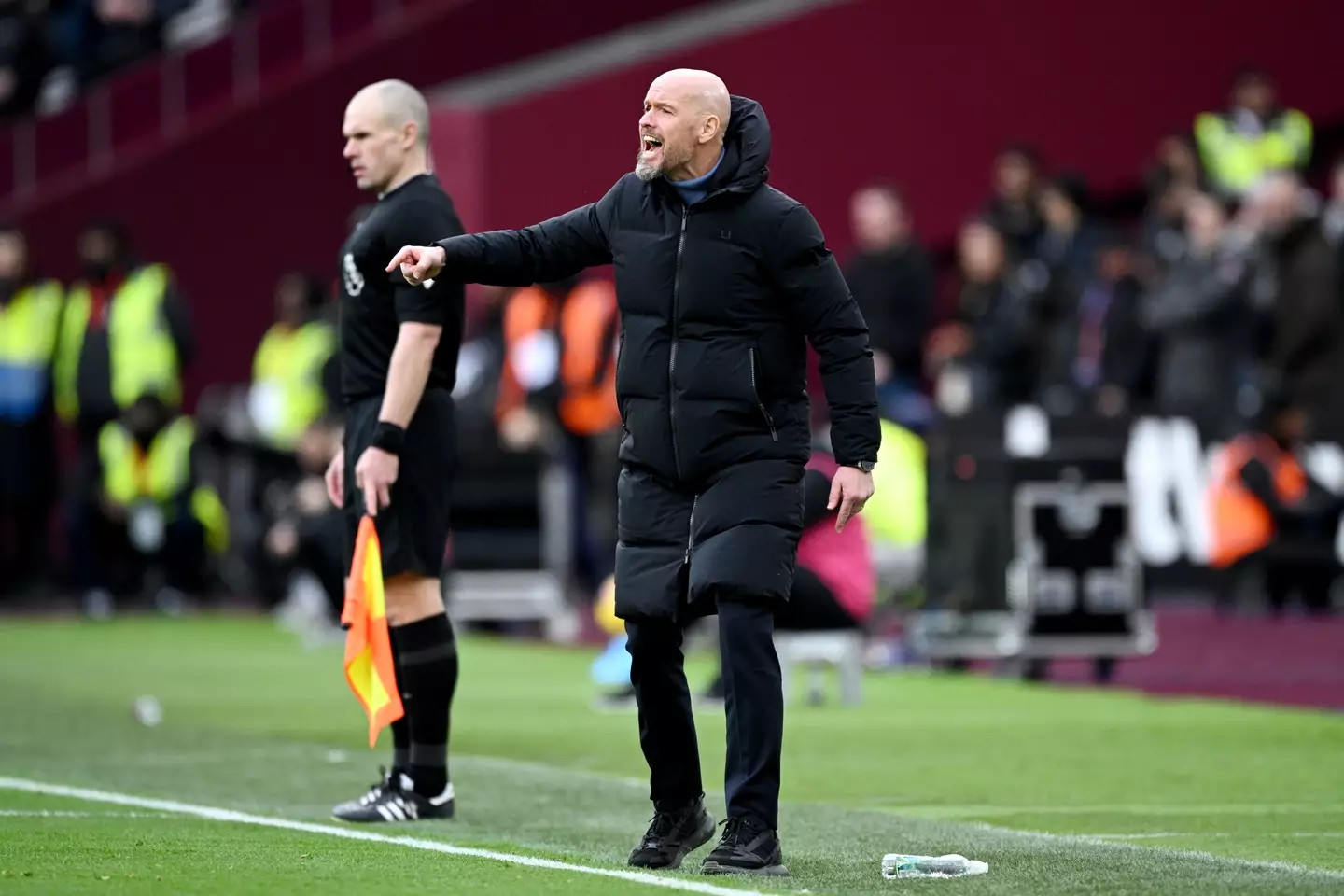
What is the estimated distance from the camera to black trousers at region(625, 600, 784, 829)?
693 centimetres

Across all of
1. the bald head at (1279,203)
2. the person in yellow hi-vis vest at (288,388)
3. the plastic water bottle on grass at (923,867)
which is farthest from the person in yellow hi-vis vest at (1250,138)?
the plastic water bottle on grass at (923,867)

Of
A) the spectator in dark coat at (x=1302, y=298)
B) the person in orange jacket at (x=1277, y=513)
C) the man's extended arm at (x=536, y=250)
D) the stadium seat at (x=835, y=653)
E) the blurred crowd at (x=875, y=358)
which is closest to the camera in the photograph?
the man's extended arm at (x=536, y=250)

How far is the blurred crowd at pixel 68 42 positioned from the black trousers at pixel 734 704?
24569 millimetres

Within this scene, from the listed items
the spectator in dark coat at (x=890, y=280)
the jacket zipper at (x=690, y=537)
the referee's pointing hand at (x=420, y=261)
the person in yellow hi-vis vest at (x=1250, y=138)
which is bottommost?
the jacket zipper at (x=690, y=537)

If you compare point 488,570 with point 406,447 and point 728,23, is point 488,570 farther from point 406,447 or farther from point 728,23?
point 406,447

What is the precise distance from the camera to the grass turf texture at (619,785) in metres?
6.91

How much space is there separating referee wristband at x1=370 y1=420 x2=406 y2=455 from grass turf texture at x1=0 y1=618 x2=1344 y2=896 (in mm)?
1173

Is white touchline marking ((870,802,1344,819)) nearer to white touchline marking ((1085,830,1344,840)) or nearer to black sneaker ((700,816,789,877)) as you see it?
white touchline marking ((1085,830,1344,840))

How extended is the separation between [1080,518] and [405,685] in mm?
6363

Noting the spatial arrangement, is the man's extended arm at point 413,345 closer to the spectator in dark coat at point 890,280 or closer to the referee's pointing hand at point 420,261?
the referee's pointing hand at point 420,261

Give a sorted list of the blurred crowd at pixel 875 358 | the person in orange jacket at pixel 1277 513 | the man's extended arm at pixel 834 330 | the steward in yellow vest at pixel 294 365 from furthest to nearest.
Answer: the steward in yellow vest at pixel 294 365, the blurred crowd at pixel 875 358, the person in orange jacket at pixel 1277 513, the man's extended arm at pixel 834 330

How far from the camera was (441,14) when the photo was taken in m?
25.3

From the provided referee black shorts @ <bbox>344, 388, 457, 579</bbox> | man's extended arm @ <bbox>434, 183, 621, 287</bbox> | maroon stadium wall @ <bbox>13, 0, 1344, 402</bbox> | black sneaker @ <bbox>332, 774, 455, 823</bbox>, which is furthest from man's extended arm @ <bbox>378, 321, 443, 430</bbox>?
maroon stadium wall @ <bbox>13, 0, 1344, 402</bbox>

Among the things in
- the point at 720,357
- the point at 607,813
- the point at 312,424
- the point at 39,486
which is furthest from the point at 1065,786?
the point at 39,486
